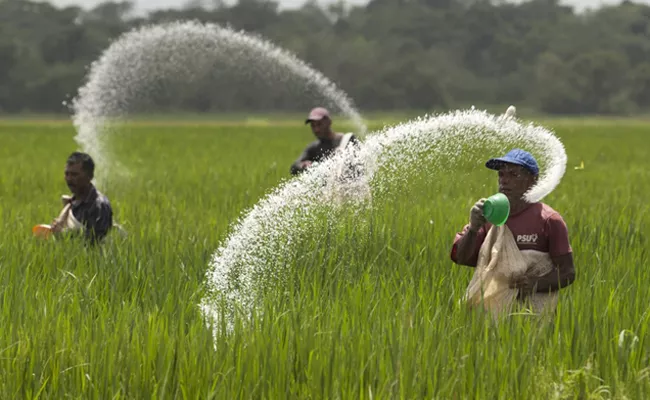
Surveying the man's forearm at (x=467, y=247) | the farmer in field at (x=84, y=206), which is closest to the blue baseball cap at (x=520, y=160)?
the man's forearm at (x=467, y=247)

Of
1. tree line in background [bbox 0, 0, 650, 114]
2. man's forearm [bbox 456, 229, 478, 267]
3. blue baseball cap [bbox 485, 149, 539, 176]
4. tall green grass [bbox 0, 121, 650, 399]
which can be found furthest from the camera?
tree line in background [bbox 0, 0, 650, 114]

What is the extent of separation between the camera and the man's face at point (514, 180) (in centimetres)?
416

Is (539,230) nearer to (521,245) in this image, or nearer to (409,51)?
(521,245)

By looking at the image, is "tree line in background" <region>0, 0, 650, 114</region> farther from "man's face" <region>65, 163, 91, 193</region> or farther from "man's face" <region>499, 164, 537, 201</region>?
"man's face" <region>499, 164, 537, 201</region>

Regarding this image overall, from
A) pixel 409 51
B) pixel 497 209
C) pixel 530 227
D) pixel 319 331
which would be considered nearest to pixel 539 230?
pixel 530 227

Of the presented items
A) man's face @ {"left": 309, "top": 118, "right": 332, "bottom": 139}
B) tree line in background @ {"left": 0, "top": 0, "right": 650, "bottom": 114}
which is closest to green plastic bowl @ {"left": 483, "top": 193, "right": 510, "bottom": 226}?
man's face @ {"left": 309, "top": 118, "right": 332, "bottom": 139}

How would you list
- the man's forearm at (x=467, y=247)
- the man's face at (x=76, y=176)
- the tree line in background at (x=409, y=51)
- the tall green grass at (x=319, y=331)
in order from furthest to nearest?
the tree line in background at (x=409, y=51) < the man's face at (x=76, y=176) < the man's forearm at (x=467, y=247) < the tall green grass at (x=319, y=331)

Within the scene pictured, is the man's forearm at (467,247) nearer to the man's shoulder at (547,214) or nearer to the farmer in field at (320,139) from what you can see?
the man's shoulder at (547,214)

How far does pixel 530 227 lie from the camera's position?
4180mm

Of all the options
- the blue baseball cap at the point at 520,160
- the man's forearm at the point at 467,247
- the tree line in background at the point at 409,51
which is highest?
the tree line in background at the point at 409,51

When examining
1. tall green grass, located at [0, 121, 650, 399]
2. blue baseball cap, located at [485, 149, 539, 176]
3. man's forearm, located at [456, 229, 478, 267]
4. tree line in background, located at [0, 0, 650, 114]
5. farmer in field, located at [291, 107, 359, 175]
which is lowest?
tall green grass, located at [0, 121, 650, 399]

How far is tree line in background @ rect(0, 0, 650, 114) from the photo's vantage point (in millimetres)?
83438

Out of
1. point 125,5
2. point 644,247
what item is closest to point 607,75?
point 125,5

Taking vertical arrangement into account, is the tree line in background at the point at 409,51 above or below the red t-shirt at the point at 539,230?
above
